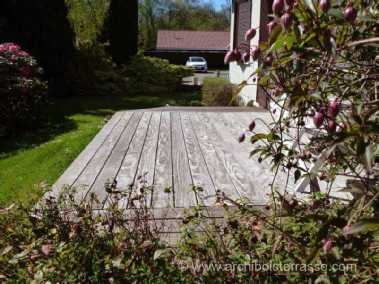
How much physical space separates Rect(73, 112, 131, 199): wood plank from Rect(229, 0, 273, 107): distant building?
227 cm

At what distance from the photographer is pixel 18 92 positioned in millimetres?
7668

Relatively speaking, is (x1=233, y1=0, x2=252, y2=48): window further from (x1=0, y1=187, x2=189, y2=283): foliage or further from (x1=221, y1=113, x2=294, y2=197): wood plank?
(x1=0, y1=187, x2=189, y2=283): foliage

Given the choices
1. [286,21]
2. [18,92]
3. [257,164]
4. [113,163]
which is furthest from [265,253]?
A: [18,92]

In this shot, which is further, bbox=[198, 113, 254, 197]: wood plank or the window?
the window

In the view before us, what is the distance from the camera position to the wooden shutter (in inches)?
414

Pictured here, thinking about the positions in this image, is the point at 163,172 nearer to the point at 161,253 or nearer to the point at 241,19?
the point at 161,253

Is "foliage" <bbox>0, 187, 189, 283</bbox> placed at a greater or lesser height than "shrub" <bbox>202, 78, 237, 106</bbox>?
lesser

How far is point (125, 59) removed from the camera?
1675 centimetres

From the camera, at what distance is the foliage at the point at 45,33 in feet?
38.8

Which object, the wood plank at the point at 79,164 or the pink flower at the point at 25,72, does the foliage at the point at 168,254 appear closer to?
the wood plank at the point at 79,164

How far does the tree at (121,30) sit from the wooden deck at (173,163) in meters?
9.97

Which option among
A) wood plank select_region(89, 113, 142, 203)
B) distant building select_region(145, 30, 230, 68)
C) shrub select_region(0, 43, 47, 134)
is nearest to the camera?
wood plank select_region(89, 113, 142, 203)

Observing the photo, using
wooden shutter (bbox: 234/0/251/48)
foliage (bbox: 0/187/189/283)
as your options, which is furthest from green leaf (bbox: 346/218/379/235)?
wooden shutter (bbox: 234/0/251/48)

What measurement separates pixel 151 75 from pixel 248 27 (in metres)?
5.85
